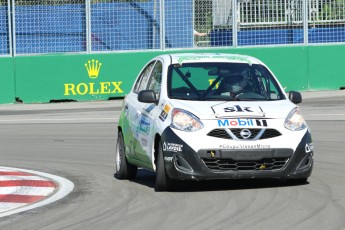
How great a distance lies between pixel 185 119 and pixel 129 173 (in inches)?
73.8

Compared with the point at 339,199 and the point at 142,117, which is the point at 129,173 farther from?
the point at 339,199

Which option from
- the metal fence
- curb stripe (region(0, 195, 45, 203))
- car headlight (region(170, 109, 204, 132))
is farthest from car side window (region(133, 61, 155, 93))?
the metal fence

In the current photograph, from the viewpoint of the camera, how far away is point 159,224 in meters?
8.75

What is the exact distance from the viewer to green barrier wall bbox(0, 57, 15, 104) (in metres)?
27.8

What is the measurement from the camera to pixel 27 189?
11.6 m

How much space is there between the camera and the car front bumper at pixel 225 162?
10664 mm

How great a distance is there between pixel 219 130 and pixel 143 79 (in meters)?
2.37

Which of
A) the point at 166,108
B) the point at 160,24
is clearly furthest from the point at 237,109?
the point at 160,24

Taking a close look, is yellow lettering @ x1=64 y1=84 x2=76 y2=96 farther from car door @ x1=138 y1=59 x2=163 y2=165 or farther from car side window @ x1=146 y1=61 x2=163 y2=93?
car door @ x1=138 y1=59 x2=163 y2=165

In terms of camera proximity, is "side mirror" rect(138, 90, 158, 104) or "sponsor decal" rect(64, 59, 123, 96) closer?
"side mirror" rect(138, 90, 158, 104)

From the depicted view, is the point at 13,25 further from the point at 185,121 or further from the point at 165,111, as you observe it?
the point at 185,121

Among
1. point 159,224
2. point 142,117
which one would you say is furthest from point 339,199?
point 142,117

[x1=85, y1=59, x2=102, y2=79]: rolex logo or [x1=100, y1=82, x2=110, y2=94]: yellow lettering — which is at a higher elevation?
[x1=85, y1=59, x2=102, y2=79]: rolex logo

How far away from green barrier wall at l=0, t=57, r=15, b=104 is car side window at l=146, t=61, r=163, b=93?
15861 millimetres
